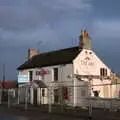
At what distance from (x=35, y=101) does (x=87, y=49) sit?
10249 mm

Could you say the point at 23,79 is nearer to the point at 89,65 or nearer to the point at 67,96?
the point at 67,96

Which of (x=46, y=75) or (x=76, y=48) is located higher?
(x=76, y=48)

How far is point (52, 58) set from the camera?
55.7 meters

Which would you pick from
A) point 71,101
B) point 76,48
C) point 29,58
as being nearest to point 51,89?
point 71,101

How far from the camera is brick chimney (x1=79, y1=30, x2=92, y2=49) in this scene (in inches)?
2082

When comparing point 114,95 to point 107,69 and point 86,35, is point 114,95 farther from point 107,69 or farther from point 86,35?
point 86,35

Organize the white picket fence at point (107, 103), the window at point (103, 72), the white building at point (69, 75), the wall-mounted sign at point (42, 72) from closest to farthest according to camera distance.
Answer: the white picket fence at point (107, 103) < the white building at point (69, 75) < the wall-mounted sign at point (42, 72) < the window at point (103, 72)

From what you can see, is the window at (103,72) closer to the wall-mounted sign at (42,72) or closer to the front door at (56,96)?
the front door at (56,96)

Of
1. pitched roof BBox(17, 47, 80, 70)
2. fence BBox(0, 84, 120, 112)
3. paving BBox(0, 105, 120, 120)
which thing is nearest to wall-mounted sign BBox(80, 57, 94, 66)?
pitched roof BBox(17, 47, 80, 70)

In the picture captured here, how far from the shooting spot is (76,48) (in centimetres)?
5453

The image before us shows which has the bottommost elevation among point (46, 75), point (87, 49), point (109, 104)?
point (109, 104)

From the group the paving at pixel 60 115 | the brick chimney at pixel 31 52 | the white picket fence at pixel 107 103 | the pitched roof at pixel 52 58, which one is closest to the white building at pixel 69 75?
the pitched roof at pixel 52 58

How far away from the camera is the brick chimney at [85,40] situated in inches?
2082

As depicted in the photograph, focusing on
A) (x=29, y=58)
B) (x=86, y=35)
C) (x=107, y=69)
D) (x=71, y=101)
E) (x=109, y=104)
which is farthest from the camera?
(x=29, y=58)
